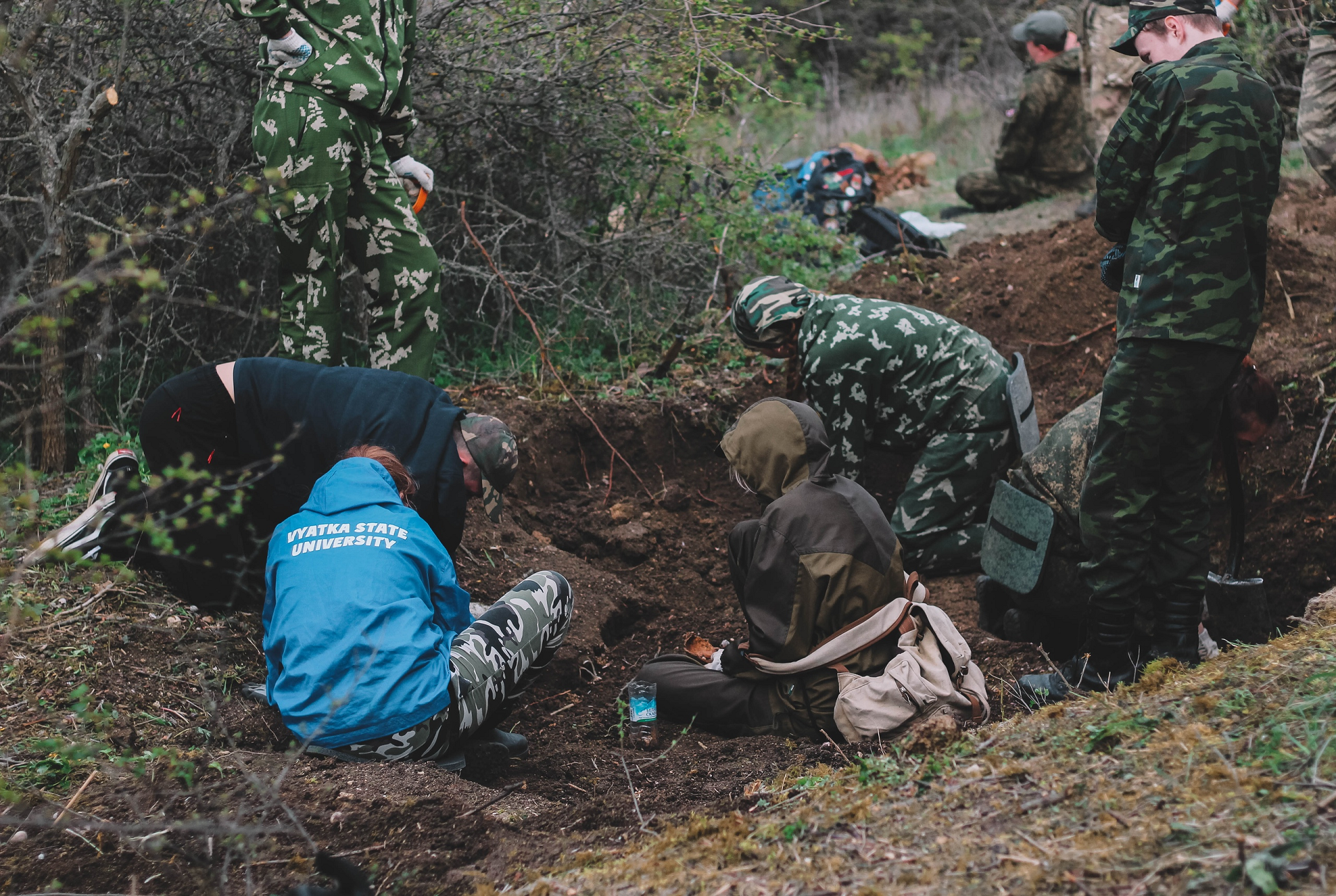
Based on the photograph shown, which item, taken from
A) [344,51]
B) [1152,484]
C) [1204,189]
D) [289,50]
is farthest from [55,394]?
[1204,189]

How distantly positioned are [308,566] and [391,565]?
0.21 meters

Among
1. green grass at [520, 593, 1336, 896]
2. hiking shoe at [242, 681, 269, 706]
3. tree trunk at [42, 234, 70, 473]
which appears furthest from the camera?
tree trunk at [42, 234, 70, 473]

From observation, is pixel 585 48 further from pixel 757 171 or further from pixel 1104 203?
pixel 1104 203

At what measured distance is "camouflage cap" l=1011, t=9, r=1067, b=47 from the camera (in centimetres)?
874

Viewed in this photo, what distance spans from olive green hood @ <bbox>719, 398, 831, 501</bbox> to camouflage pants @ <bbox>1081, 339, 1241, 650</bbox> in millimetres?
909

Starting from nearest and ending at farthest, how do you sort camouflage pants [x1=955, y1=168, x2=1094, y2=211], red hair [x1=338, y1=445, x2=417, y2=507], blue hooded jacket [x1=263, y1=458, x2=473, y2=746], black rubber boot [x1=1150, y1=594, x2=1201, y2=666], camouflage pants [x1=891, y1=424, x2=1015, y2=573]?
1. blue hooded jacket [x1=263, y1=458, x2=473, y2=746]
2. red hair [x1=338, y1=445, x2=417, y2=507]
3. black rubber boot [x1=1150, y1=594, x2=1201, y2=666]
4. camouflage pants [x1=891, y1=424, x2=1015, y2=573]
5. camouflage pants [x1=955, y1=168, x2=1094, y2=211]

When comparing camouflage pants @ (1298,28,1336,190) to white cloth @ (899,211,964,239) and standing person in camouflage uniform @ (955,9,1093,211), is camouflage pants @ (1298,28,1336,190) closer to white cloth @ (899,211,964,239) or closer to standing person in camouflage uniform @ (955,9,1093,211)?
white cloth @ (899,211,964,239)

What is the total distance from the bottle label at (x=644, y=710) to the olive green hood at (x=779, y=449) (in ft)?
2.81

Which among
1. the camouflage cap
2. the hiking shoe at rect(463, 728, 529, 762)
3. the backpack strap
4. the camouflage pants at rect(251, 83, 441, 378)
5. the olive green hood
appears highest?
the camouflage cap

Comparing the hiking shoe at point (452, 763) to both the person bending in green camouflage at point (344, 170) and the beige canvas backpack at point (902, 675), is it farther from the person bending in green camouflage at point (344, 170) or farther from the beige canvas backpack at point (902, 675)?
the person bending in green camouflage at point (344, 170)

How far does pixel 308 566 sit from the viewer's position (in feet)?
8.82

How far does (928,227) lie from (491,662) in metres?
5.55

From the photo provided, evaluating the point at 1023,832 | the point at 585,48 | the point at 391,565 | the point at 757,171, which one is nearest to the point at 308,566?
the point at 391,565

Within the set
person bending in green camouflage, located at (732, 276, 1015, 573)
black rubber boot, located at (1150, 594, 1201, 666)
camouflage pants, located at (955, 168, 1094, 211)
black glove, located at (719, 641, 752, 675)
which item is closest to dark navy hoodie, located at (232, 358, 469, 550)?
black glove, located at (719, 641, 752, 675)
